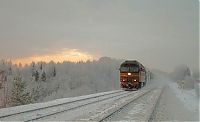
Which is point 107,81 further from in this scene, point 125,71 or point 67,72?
point 125,71

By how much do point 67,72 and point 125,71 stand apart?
429 feet

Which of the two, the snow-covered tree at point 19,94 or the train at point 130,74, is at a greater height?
the train at point 130,74

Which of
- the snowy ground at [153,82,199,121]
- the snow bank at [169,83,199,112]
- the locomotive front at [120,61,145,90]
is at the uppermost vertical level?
the locomotive front at [120,61,145,90]

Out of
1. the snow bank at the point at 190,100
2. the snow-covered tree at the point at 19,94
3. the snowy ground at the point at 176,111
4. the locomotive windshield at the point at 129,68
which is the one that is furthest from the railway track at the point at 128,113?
the locomotive windshield at the point at 129,68

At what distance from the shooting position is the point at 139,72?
50656 mm

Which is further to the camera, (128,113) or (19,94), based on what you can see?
(19,94)

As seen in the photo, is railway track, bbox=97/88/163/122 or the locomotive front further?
the locomotive front

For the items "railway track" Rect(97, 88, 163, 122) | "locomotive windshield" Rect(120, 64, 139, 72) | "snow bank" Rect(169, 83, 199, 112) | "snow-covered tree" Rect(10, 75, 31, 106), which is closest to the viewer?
"railway track" Rect(97, 88, 163, 122)

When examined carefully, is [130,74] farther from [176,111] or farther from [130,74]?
[176,111]

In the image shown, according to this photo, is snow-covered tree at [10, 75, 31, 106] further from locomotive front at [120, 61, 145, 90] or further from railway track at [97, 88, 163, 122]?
railway track at [97, 88, 163, 122]

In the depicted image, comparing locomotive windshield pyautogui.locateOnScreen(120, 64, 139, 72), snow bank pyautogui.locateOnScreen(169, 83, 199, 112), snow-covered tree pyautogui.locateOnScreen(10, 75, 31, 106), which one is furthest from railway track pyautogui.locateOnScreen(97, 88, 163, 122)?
locomotive windshield pyautogui.locateOnScreen(120, 64, 139, 72)

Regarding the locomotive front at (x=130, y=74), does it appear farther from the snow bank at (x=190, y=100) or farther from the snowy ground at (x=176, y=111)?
the snowy ground at (x=176, y=111)

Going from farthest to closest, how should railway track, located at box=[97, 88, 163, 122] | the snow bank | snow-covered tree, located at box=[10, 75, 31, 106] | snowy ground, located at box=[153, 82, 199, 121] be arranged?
snow-covered tree, located at box=[10, 75, 31, 106]
the snow bank
snowy ground, located at box=[153, 82, 199, 121]
railway track, located at box=[97, 88, 163, 122]

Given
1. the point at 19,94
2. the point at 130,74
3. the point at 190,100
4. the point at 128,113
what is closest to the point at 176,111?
the point at 128,113
